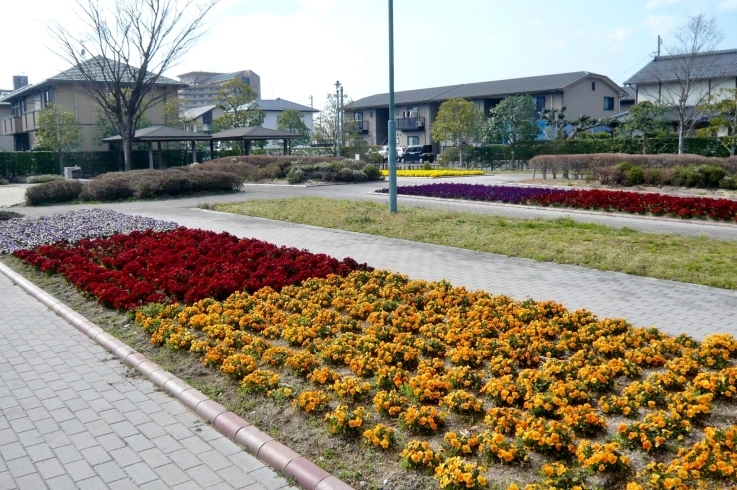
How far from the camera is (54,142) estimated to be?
3950cm

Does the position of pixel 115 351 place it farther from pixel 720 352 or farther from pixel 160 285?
pixel 720 352

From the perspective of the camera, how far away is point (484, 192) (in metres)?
18.8

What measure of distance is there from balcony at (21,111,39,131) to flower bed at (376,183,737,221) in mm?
37182

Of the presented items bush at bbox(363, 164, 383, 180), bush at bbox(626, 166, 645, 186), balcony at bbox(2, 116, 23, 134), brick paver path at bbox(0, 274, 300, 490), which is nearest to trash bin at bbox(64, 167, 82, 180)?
balcony at bbox(2, 116, 23, 134)

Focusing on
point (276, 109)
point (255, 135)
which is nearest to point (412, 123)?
point (276, 109)

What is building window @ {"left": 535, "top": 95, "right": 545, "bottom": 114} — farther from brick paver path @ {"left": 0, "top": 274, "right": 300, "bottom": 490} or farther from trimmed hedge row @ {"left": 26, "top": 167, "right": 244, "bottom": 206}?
brick paver path @ {"left": 0, "top": 274, "right": 300, "bottom": 490}

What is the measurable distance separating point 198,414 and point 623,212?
12.4m

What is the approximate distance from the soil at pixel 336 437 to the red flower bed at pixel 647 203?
960 cm

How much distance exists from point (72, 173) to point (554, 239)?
33630 millimetres

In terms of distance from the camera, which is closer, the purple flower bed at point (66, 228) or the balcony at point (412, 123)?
the purple flower bed at point (66, 228)

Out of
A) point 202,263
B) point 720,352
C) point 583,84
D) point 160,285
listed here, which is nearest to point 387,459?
point 720,352

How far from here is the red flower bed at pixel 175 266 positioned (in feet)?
25.1

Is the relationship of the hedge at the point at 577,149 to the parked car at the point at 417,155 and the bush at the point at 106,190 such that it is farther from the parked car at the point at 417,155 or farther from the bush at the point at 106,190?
the bush at the point at 106,190

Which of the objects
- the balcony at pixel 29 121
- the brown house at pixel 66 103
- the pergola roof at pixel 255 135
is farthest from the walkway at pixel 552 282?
the balcony at pixel 29 121
